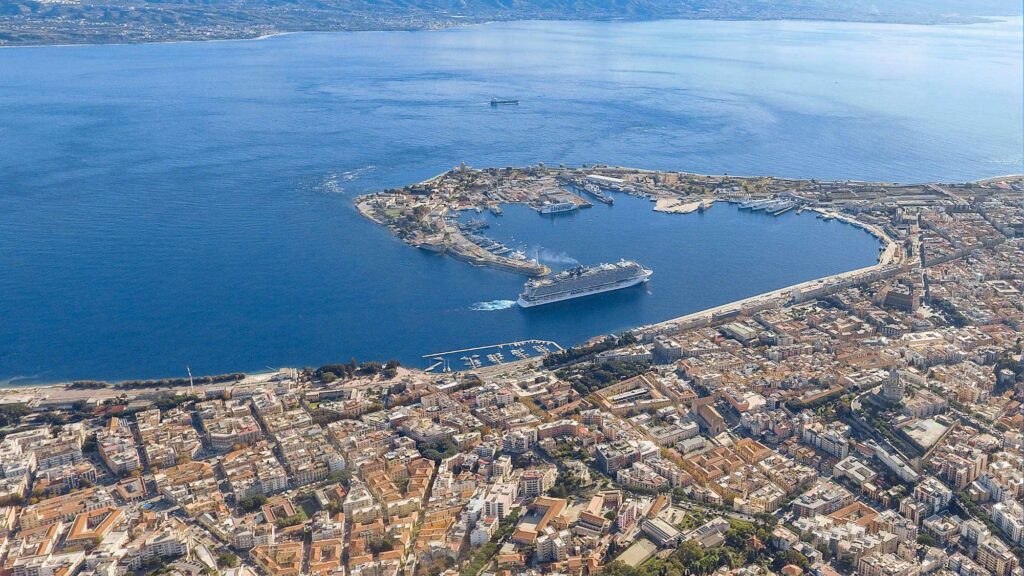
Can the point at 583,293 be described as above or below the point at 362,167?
above

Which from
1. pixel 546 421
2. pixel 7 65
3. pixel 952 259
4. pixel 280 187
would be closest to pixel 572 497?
pixel 546 421

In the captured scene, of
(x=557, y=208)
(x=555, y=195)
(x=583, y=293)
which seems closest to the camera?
(x=583, y=293)

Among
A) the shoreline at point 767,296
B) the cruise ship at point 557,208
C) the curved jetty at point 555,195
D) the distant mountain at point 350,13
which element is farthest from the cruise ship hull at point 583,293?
the distant mountain at point 350,13

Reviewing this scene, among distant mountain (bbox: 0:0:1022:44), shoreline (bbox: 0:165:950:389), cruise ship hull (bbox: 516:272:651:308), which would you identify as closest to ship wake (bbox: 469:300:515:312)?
cruise ship hull (bbox: 516:272:651:308)

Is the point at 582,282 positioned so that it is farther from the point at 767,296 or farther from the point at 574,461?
the point at 574,461

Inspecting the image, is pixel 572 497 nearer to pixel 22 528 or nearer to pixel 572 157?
pixel 22 528

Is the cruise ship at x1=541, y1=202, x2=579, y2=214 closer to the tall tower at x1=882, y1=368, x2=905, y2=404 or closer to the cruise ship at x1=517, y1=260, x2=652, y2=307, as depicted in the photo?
the cruise ship at x1=517, y1=260, x2=652, y2=307

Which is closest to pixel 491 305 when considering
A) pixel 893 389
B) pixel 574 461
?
pixel 574 461

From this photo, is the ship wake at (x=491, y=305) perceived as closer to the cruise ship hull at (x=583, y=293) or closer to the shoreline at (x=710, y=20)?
the cruise ship hull at (x=583, y=293)
